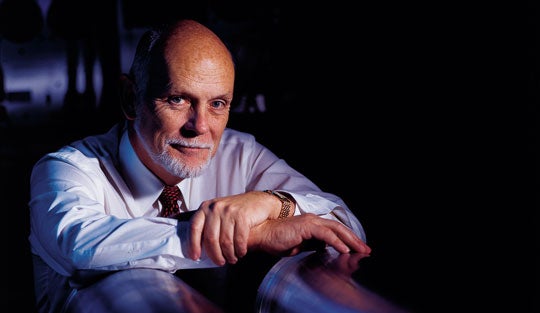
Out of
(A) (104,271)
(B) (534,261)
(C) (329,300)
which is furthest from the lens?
(B) (534,261)

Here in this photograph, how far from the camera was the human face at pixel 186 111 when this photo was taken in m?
1.39

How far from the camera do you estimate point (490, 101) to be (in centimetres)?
179

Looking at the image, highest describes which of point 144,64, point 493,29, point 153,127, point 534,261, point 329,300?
point 493,29

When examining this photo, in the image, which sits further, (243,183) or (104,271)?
(243,183)

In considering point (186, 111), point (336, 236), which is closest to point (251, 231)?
point (336, 236)

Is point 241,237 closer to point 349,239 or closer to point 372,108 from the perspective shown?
point 349,239

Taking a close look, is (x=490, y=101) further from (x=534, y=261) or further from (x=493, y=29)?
(x=534, y=261)

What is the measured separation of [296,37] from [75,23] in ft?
3.10

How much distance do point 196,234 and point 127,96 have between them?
68 cm

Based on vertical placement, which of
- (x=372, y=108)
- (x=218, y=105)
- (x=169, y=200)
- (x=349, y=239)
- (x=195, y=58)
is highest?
(x=195, y=58)

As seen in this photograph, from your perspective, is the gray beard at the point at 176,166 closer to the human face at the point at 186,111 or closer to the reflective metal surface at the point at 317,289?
the human face at the point at 186,111

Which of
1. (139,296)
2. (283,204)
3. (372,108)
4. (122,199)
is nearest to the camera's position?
(139,296)

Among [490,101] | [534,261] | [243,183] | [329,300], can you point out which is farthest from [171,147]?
[534,261]

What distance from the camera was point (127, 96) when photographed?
1.57 m
